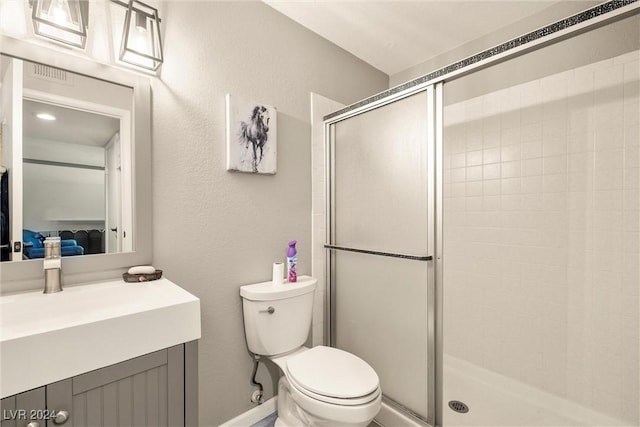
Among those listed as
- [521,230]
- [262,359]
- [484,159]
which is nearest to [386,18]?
[484,159]

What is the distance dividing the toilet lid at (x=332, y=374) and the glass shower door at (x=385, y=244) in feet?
1.00

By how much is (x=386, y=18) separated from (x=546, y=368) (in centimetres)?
231

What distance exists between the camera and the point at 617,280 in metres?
1.54

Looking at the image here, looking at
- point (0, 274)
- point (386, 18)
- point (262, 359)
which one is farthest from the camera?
point (386, 18)

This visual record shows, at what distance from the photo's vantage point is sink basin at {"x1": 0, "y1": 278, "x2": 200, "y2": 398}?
0.66 meters

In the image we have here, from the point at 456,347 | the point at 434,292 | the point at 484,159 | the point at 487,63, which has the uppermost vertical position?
the point at 487,63

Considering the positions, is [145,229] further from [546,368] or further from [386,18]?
[546,368]

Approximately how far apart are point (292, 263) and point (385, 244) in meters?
0.54

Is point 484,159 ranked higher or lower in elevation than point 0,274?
higher

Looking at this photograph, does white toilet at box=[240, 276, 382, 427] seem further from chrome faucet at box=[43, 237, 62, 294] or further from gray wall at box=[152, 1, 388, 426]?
chrome faucet at box=[43, 237, 62, 294]

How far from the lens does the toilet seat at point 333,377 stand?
1200 mm

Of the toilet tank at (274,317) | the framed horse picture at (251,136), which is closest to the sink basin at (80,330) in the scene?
the toilet tank at (274,317)

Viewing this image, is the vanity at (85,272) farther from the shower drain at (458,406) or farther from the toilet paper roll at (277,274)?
the shower drain at (458,406)

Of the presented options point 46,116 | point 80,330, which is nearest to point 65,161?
point 46,116
